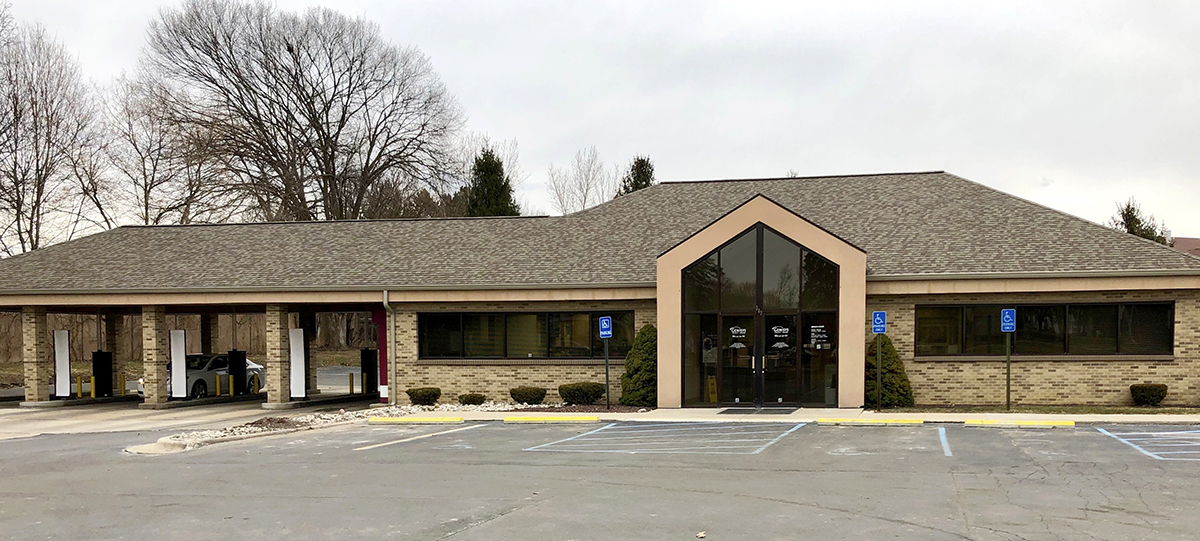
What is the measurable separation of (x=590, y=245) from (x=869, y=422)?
10.9 meters

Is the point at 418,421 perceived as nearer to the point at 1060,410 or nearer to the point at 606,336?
the point at 606,336

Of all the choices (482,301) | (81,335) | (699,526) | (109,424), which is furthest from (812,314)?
(81,335)

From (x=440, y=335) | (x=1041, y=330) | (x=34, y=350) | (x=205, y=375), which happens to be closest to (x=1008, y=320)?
(x=1041, y=330)

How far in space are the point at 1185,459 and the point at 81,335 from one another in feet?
165

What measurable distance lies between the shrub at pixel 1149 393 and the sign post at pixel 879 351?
218 inches

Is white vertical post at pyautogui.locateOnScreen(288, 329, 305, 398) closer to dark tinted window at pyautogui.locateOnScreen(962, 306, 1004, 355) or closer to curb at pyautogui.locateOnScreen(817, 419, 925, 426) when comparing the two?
curb at pyautogui.locateOnScreen(817, 419, 925, 426)

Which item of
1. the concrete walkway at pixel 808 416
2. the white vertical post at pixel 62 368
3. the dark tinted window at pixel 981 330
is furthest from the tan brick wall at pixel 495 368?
the white vertical post at pixel 62 368

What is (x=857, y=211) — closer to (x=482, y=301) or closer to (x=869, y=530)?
(x=482, y=301)

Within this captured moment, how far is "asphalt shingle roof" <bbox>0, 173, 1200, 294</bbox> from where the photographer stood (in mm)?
23719

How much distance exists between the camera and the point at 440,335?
26.3 m

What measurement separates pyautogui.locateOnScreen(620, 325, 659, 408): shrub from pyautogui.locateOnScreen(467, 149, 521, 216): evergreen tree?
3092 centimetres

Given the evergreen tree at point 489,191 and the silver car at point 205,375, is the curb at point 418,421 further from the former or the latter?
the evergreen tree at point 489,191

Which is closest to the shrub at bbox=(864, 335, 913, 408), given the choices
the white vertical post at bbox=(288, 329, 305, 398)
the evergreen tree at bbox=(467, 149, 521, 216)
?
the white vertical post at bbox=(288, 329, 305, 398)

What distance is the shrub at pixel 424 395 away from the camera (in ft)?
83.4
